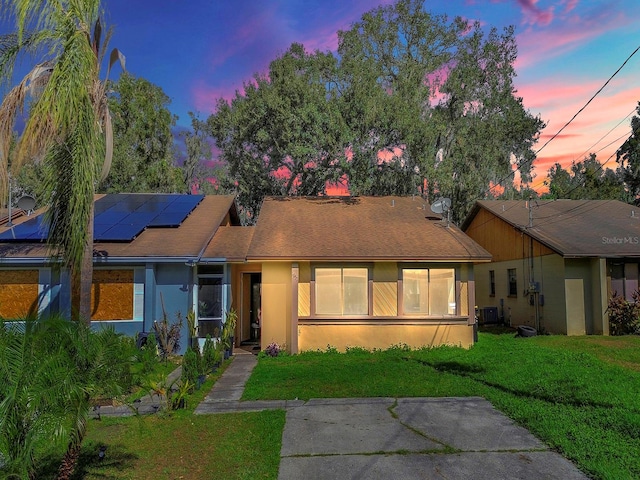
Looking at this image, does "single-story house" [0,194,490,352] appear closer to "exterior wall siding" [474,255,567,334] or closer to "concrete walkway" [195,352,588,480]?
"exterior wall siding" [474,255,567,334]

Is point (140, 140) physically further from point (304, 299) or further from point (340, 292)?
point (340, 292)

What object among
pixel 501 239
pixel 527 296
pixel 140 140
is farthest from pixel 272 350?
pixel 140 140

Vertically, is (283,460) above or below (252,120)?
below

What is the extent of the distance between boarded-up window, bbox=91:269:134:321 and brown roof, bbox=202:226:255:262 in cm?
221

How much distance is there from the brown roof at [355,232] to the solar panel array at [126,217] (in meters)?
2.90

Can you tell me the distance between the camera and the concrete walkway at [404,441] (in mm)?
5160

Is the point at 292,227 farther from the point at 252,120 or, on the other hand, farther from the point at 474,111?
the point at 474,111

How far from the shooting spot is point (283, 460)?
5535 mm

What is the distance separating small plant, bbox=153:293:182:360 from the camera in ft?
39.9

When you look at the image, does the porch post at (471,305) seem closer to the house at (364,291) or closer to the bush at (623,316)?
the house at (364,291)

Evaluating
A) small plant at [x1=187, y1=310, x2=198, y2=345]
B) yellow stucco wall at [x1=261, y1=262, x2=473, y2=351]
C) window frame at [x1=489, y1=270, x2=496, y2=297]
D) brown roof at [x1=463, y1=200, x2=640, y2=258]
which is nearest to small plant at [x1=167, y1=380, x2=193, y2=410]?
small plant at [x1=187, y1=310, x2=198, y2=345]

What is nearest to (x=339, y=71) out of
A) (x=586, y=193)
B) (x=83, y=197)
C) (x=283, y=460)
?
(x=83, y=197)

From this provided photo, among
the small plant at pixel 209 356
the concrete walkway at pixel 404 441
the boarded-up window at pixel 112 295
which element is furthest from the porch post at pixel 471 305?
the boarded-up window at pixel 112 295

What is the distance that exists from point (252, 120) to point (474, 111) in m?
13.6
